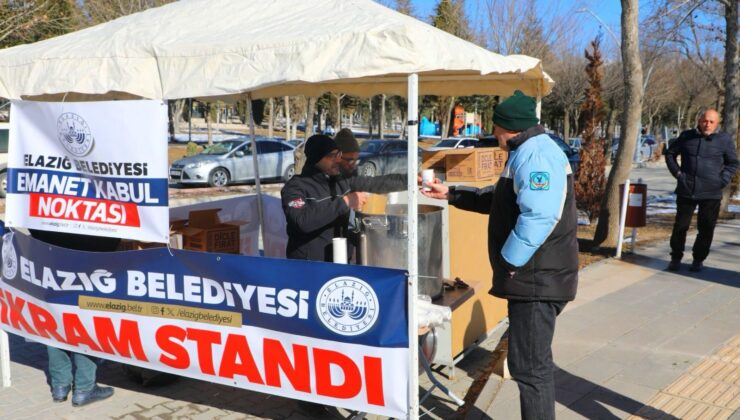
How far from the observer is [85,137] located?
379 centimetres

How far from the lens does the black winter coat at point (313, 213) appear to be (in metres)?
3.69

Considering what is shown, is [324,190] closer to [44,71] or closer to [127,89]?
[127,89]

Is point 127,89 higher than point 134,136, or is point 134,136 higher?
point 127,89

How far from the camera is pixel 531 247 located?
2.91 m

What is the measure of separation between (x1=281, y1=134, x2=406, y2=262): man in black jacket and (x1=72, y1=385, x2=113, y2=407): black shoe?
5.30 feet

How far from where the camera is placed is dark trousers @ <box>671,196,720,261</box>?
7277 millimetres

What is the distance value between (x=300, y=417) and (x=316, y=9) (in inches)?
98.7

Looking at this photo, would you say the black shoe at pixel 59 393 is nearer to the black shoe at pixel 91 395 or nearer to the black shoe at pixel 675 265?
the black shoe at pixel 91 395

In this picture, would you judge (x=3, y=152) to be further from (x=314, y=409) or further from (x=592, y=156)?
(x=314, y=409)

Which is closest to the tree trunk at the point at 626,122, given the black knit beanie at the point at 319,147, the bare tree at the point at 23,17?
the black knit beanie at the point at 319,147

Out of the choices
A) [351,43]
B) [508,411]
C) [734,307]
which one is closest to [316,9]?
[351,43]

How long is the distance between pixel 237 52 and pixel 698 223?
6.28m

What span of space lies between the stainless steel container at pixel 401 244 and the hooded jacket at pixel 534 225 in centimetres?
54

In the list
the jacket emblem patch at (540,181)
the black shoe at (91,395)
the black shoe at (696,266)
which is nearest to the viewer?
the jacket emblem patch at (540,181)
